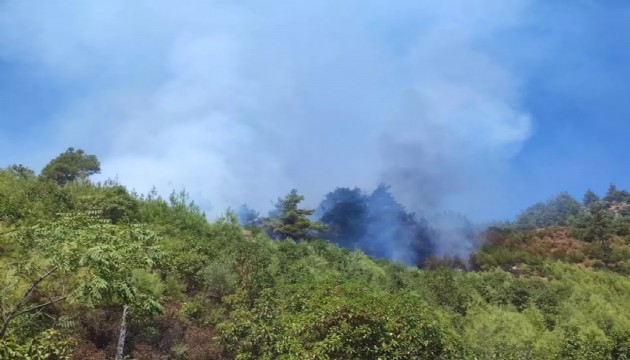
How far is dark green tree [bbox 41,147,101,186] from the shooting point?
4497 centimetres

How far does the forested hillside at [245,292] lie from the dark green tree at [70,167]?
129mm

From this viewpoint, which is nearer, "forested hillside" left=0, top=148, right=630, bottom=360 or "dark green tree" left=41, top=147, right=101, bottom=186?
→ "forested hillside" left=0, top=148, right=630, bottom=360

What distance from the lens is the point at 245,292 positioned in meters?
20.2

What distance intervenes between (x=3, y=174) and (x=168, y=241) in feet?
35.9

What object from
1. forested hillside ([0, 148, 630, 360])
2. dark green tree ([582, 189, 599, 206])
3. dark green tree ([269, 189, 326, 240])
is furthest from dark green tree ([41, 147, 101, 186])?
dark green tree ([582, 189, 599, 206])

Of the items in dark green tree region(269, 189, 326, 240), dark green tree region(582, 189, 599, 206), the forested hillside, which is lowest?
the forested hillside

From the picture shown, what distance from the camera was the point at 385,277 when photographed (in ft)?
96.5

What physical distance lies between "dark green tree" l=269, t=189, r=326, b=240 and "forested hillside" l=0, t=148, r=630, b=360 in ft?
0.53

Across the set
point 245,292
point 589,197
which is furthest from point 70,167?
point 589,197

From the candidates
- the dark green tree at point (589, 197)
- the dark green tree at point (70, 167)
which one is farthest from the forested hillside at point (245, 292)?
the dark green tree at point (589, 197)

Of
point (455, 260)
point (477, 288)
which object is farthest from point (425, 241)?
point (477, 288)

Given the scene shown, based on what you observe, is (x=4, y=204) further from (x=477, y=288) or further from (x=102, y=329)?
(x=477, y=288)

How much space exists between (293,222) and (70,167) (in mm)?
20409

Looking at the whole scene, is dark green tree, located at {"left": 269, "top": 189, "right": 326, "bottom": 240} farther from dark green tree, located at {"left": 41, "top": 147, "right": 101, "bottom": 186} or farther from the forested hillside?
dark green tree, located at {"left": 41, "top": 147, "right": 101, "bottom": 186}
